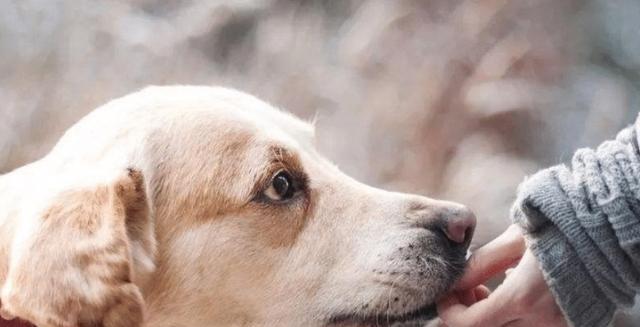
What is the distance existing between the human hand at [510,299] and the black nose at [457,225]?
1.3 inches

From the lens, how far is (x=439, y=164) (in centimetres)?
202

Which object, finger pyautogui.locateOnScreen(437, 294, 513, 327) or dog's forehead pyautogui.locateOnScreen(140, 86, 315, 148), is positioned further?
dog's forehead pyautogui.locateOnScreen(140, 86, 315, 148)

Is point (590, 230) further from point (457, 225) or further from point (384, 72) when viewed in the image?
point (384, 72)

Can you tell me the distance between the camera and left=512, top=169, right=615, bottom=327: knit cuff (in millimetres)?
1067

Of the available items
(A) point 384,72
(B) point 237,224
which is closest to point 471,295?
(B) point 237,224

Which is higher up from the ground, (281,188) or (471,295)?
(281,188)

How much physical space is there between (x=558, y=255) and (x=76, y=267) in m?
0.58

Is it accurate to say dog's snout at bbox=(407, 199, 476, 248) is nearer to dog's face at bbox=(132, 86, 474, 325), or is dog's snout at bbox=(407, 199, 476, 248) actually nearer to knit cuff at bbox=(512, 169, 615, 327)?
dog's face at bbox=(132, 86, 474, 325)

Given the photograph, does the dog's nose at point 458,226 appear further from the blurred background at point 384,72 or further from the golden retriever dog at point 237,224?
the blurred background at point 384,72

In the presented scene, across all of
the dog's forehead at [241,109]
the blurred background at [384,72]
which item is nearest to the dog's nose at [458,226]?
the dog's forehead at [241,109]

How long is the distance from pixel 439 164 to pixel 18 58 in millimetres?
1091

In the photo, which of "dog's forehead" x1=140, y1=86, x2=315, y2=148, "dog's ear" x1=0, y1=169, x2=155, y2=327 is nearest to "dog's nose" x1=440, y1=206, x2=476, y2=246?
"dog's forehead" x1=140, y1=86, x2=315, y2=148

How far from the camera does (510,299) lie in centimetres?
112

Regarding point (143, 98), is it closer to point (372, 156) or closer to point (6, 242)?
point (6, 242)
